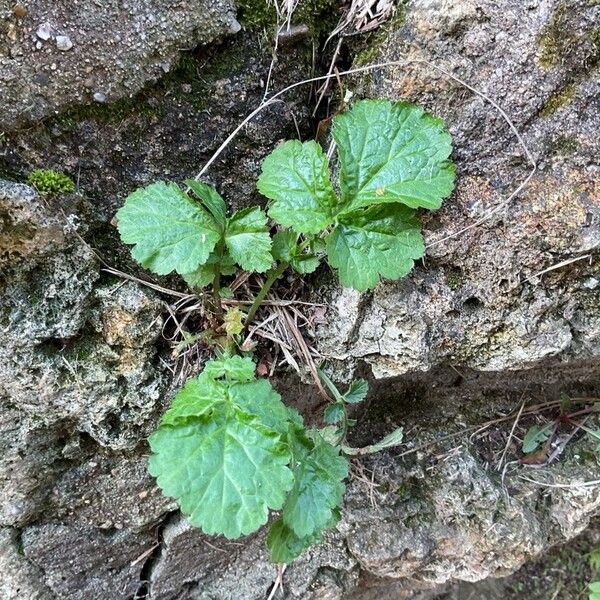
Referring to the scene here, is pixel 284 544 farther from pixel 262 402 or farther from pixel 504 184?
pixel 504 184

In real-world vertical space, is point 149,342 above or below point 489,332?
above

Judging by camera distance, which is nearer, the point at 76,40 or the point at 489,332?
the point at 76,40

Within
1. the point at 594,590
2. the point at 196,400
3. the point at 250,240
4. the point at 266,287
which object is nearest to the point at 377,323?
the point at 266,287

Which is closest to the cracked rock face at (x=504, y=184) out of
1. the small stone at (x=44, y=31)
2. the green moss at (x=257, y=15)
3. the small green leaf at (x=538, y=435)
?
the green moss at (x=257, y=15)

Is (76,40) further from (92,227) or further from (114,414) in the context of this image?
(114,414)

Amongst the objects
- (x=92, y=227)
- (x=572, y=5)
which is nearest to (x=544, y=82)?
(x=572, y=5)

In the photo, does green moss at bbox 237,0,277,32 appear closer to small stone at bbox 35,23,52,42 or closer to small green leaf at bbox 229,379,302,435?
small stone at bbox 35,23,52,42

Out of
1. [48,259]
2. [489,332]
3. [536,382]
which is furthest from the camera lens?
[536,382]

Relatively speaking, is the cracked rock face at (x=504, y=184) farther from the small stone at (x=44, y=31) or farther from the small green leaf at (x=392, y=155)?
the small stone at (x=44, y=31)
